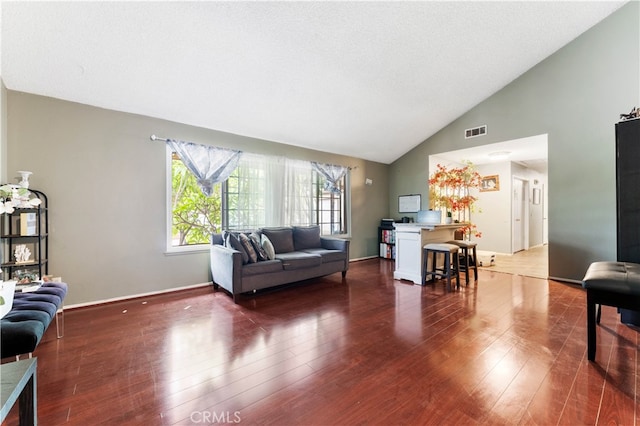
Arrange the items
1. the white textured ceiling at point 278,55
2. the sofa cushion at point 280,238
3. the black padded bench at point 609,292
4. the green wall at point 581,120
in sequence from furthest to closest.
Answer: the sofa cushion at point 280,238 → the green wall at point 581,120 → the white textured ceiling at point 278,55 → the black padded bench at point 609,292

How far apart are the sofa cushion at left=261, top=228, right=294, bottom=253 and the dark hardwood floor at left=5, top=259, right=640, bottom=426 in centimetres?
119

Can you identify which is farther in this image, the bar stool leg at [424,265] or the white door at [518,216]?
the white door at [518,216]

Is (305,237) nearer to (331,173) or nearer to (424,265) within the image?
(331,173)

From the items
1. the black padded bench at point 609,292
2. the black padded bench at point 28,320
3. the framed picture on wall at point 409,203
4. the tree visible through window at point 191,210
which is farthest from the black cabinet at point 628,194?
the tree visible through window at point 191,210

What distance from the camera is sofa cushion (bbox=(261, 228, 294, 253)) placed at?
4.22 meters

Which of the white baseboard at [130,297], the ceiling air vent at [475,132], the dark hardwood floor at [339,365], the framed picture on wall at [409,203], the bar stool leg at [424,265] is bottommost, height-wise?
the dark hardwood floor at [339,365]

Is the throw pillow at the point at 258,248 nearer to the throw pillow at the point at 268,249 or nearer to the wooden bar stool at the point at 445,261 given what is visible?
the throw pillow at the point at 268,249

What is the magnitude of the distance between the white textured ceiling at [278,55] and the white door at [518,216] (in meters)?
3.29

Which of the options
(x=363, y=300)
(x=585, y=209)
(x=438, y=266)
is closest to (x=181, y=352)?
(x=363, y=300)

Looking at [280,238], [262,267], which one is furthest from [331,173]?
[262,267]

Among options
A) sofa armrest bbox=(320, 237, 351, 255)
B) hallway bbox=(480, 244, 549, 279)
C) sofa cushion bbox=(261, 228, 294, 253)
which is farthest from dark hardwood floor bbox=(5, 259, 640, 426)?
hallway bbox=(480, 244, 549, 279)

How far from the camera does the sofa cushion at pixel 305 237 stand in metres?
4.54

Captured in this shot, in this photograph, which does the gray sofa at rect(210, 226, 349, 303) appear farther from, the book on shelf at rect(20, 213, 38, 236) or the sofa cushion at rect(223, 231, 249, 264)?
the book on shelf at rect(20, 213, 38, 236)

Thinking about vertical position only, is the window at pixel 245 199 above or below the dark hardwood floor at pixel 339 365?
Answer: above
